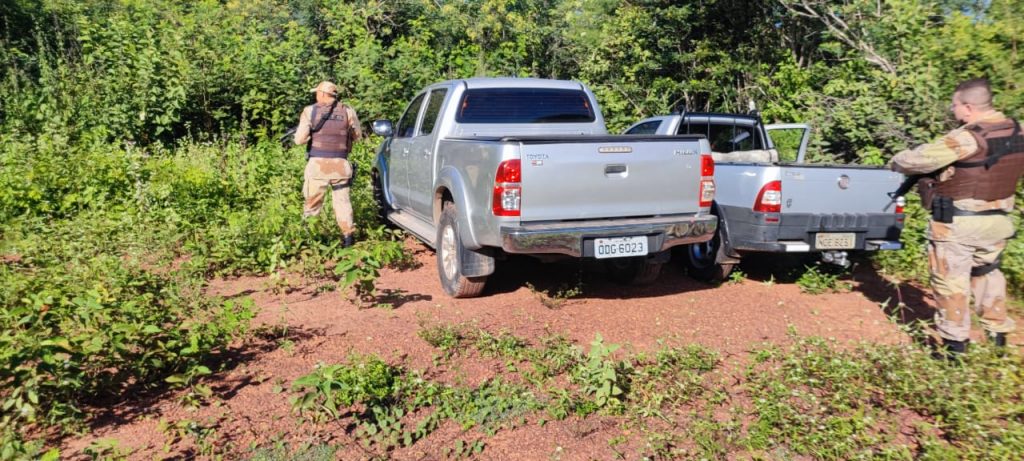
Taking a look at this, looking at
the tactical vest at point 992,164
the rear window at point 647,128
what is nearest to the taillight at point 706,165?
the tactical vest at point 992,164

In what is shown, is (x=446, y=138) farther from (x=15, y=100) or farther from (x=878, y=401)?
(x=15, y=100)

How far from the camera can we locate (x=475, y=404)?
12.8 ft

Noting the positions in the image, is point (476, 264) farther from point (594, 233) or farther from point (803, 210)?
point (803, 210)

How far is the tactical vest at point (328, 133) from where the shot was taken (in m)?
7.39

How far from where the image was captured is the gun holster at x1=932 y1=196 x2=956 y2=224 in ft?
14.7

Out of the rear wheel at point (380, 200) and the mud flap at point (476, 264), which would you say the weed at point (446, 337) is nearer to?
the mud flap at point (476, 264)

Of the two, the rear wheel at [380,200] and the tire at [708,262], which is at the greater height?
the rear wheel at [380,200]

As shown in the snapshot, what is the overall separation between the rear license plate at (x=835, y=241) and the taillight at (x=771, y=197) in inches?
19.1

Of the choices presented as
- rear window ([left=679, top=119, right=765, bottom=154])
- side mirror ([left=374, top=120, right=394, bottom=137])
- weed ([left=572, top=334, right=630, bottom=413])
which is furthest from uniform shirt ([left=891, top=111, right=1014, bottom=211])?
side mirror ([left=374, top=120, right=394, bottom=137])

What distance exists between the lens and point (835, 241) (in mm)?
6238

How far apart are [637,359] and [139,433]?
2.92m

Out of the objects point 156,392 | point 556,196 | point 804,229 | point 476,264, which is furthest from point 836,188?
point 156,392

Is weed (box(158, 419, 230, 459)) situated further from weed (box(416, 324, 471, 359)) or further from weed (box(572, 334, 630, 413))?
weed (box(572, 334, 630, 413))

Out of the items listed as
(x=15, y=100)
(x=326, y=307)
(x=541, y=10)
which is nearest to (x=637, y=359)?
(x=326, y=307)
